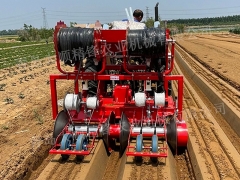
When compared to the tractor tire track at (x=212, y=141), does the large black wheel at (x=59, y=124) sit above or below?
above

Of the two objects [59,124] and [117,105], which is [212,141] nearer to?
[117,105]

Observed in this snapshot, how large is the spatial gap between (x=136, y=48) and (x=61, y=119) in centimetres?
170

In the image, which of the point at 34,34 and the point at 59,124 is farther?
the point at 34,34

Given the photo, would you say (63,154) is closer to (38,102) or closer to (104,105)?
(104,105)

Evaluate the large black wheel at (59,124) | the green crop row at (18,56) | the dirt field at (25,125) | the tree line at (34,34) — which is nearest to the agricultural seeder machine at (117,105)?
the large black wheel at (59,124)

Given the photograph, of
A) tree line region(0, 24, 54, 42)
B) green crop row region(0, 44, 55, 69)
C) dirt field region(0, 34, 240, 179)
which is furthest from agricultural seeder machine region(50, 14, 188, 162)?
tree line region(0, 24, 54, 42)

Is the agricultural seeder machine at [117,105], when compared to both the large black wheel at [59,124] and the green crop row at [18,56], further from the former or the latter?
the green crop row at [18,56]

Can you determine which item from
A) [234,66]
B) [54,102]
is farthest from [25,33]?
[54,102]

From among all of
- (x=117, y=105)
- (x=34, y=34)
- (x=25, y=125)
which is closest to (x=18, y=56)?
(x=25, y=125)

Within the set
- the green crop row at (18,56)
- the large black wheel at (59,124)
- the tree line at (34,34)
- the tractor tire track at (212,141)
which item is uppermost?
the tree line at (34,34)

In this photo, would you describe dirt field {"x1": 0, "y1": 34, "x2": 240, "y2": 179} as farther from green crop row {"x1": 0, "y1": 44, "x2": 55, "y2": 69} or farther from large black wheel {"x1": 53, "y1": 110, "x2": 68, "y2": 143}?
green crop row {"x1": 0, "y1": 44, "x2": 55, "y2": 69}

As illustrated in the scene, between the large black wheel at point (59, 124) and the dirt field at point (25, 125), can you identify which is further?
the large black wheel at point (59, 124)

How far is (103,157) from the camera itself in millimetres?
4895

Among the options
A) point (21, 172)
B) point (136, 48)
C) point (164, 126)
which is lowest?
point (21, 172)
